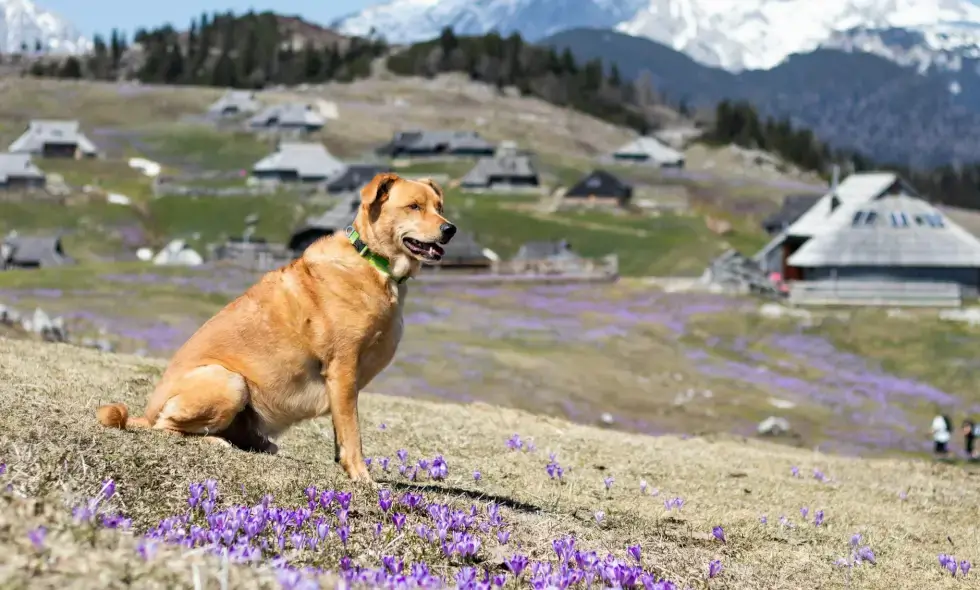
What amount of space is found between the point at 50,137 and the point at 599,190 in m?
77.8

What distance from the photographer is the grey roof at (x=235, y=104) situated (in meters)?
187

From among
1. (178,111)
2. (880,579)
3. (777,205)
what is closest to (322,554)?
(880,579)

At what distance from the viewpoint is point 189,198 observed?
119375mm

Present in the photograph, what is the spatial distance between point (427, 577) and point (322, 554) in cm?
118

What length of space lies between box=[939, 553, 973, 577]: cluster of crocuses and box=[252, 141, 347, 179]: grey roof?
417ft

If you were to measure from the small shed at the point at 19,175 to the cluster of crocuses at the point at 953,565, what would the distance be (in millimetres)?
120944

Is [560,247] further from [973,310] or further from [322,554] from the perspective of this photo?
[322,554]

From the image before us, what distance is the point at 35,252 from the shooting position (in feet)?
284

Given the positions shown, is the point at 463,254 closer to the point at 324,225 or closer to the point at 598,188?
the point at 324,225

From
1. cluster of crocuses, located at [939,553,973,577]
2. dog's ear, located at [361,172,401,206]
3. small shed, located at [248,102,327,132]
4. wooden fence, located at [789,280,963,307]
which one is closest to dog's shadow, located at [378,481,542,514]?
dog's ear, located at [361,172,401,206]

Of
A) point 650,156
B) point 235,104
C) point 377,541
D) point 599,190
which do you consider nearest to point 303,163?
point 599,190

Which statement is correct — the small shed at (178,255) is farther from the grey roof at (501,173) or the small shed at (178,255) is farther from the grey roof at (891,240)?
the grey roof at (501,173)

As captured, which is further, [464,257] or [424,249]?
[464,257]

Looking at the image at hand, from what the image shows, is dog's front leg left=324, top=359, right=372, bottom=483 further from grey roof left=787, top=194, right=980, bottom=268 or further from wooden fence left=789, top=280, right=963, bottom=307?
grey roof left=787, top=194, right=980, bottom=268
